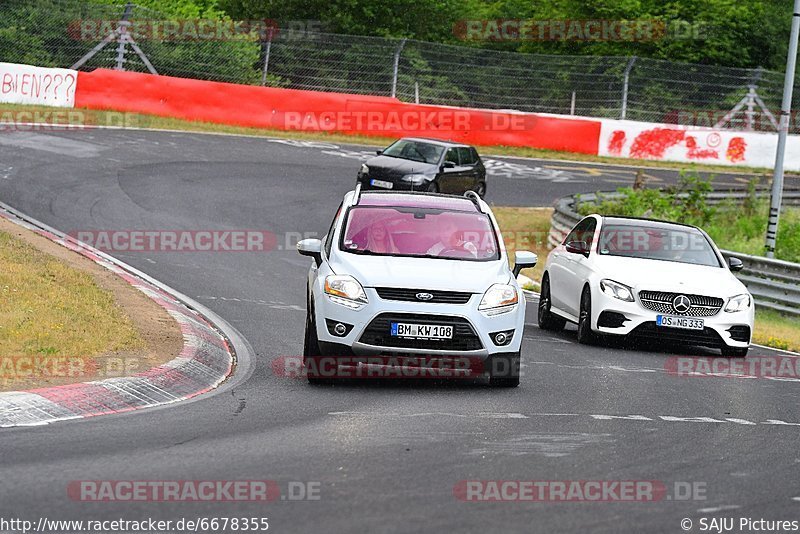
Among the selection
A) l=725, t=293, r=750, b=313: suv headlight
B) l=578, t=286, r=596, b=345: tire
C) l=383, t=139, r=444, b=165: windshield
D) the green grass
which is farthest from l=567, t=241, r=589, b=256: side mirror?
l=383, t=139, r=444, b=165: windshield

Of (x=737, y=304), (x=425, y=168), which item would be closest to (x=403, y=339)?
(x=737, y=304)

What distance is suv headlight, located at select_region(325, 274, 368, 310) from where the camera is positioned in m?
11.4

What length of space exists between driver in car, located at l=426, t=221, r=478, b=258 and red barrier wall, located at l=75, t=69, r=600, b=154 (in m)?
26.3

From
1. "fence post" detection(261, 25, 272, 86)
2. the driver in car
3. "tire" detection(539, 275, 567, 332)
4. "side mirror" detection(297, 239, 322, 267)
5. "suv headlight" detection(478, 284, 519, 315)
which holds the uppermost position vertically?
"fence post" detection(261, 25, 272, 86)

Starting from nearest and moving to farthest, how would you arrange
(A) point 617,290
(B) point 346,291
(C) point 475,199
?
(B) point 346,291 < (C) point 475,199 < (A) point 617,290

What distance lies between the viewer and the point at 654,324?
50.1 feet

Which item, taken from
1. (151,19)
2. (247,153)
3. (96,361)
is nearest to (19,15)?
(151,19)

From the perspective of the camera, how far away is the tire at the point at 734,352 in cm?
1555

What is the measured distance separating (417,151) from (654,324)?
15.1 meters

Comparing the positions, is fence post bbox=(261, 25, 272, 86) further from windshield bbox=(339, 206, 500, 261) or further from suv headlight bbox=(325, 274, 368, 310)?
suv headlight bbox=(325, 274, 368, 310)

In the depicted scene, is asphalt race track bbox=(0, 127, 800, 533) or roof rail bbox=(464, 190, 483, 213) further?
roof rail bbox=(464, 190, 483, 213)

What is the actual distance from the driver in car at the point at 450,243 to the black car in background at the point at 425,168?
1547cm

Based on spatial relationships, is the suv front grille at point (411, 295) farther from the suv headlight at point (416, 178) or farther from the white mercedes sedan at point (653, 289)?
the suv headlight at point (416, 178)

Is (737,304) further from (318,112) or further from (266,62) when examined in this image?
(266,62)
